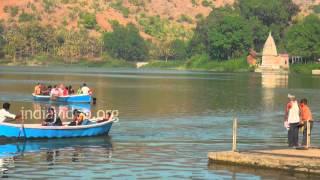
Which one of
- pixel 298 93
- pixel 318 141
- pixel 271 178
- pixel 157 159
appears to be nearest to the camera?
pixel 271 178

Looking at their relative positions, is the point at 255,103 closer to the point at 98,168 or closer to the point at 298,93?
the point at 298,93

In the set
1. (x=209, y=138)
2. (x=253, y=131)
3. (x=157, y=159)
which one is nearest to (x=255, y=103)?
(x=253, y=131)

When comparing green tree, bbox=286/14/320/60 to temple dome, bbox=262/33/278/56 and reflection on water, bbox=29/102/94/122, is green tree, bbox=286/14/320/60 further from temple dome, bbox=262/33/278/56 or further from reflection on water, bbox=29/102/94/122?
reflection on water, bbox=29/102/94/122

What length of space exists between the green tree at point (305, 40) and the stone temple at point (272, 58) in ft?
9.97

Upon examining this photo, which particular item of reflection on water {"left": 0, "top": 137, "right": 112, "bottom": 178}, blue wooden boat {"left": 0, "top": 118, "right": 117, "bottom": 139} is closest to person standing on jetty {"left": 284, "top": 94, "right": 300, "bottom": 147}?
reflection on water {"left": 0, "top": 137, "right": 112, "bottom": 178}

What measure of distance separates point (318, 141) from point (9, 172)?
17.7 m

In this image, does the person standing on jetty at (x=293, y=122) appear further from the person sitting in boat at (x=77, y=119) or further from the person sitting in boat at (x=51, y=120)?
the person sitting in boat at (x=51, y=120)

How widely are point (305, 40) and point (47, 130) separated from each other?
490ft

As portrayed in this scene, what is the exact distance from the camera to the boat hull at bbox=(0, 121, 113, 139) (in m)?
38.7

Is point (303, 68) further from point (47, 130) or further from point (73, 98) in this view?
point (47, 130)

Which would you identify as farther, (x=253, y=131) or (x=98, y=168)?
(x=253, y=131)

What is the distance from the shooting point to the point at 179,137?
4334 centimetres

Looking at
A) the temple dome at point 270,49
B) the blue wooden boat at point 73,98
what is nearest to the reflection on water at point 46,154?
the blue wooden boat at point 73,98

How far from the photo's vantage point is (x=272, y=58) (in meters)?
189
